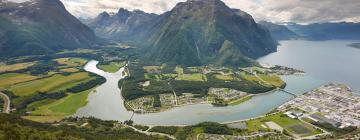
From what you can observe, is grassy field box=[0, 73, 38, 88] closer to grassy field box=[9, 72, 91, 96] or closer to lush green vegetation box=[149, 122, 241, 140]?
grassy field box=[9, 72, 91, 96]

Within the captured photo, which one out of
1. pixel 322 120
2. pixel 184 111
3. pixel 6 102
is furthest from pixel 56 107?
pixel 322 120

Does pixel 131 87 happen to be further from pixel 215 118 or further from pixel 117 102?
pixel 215 118

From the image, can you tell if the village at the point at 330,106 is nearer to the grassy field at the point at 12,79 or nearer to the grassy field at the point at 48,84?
the grassy field at the point at 48,84

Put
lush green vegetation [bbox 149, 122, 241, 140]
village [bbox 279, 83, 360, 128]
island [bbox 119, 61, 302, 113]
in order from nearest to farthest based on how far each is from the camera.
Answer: lush green vegetation [bbox 149, 122, 241, 140] < village [bbox 279, 83, 360, 128] < island [bbox 119, 61, 302, 113]

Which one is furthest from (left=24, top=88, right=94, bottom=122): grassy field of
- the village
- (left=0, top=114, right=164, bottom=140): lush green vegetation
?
the village

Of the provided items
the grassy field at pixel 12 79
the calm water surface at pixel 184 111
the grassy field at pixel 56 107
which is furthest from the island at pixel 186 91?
the grassy field at pixel 12 79

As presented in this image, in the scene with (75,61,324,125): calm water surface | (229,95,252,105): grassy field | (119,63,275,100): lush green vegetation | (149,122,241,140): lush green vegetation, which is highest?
(119,63,275,100): lush green vegetation

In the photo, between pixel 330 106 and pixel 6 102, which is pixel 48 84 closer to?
pixel 6 102
